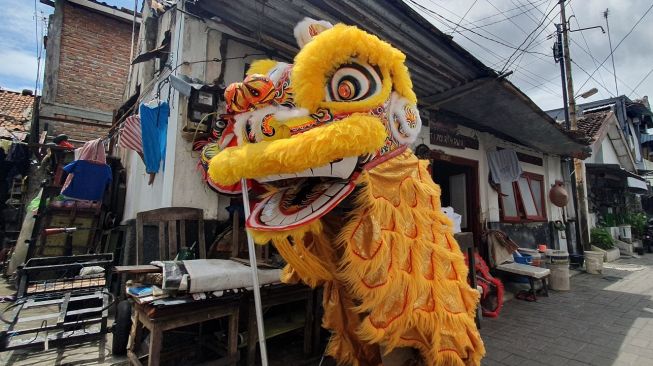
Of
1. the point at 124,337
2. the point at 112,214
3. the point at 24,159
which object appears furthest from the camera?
the point at 24,159

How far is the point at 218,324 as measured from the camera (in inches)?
135

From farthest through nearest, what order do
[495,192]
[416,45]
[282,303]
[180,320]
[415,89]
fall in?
[495,192], [415,89], [416,45], [282,303], [180,320]

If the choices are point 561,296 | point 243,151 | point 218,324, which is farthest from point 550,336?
point 243,151

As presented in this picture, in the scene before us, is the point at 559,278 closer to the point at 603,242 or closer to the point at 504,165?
the point at 504,165

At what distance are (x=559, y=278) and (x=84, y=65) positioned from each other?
14.7m

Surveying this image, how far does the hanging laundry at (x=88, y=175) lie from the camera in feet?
17.6

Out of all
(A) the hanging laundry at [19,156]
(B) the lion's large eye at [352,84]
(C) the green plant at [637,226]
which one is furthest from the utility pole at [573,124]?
(A) the hanging laundry at [19,156]

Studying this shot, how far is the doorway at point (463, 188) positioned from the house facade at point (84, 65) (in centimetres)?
999

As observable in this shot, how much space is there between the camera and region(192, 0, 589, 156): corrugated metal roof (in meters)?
3.47

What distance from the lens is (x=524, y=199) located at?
873cm

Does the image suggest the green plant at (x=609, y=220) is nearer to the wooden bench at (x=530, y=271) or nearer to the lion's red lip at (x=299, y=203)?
the wooden bench at (x=530, y=271)

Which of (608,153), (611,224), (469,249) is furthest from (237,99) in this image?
(608,153)

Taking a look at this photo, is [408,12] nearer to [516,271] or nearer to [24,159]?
[516,271]

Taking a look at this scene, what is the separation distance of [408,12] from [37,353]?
18.7 feet
